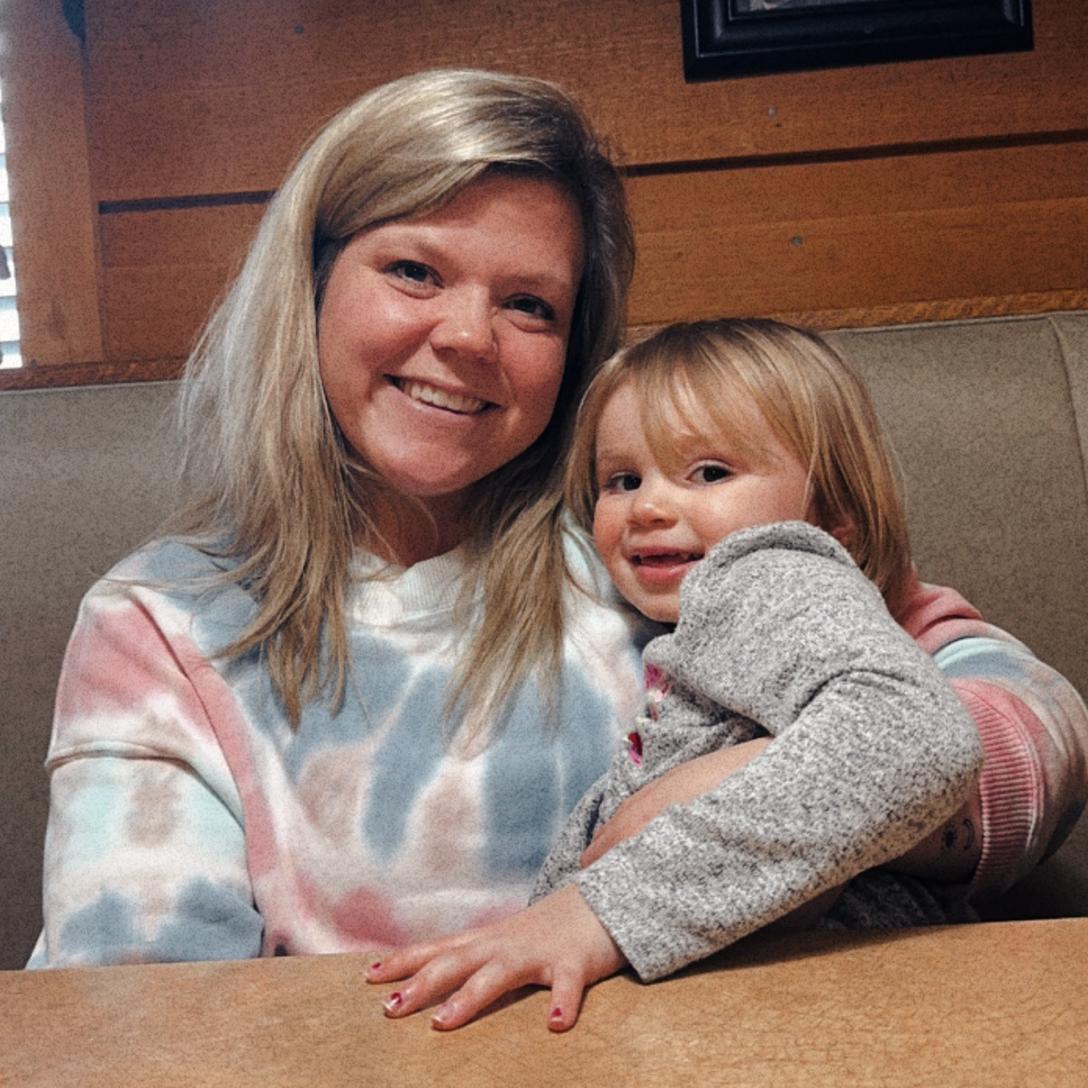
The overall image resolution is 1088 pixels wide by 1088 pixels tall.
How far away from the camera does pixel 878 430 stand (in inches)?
45.6

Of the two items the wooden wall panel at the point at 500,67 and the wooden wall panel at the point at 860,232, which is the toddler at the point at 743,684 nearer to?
the wooden wall panel at the point at 860,232

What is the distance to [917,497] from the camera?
1.53 meters

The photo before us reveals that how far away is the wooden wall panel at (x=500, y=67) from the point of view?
1.85m

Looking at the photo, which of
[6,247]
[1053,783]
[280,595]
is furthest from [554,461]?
[6,247]

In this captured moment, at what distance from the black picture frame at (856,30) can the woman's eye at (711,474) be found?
3.14ft

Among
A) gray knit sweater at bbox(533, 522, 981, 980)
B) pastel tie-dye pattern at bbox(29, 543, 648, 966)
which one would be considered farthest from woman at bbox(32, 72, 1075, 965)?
gray knit sweater at bbox(533, 522, 981, 980)

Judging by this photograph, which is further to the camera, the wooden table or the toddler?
the toddler

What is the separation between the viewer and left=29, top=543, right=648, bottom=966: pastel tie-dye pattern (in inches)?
43.0

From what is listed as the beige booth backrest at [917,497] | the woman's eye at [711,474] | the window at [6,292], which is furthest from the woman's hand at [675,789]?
the window at [6,292]

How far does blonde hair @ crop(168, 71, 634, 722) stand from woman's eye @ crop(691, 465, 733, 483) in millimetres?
236

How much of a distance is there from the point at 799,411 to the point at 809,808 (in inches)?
15.6

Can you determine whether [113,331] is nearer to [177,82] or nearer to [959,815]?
[177,82]

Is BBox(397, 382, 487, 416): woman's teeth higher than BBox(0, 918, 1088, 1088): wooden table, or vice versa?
BBox(397, 382, 487, 416): woman's teeth

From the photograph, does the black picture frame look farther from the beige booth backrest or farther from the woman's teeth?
the woman's teeth
